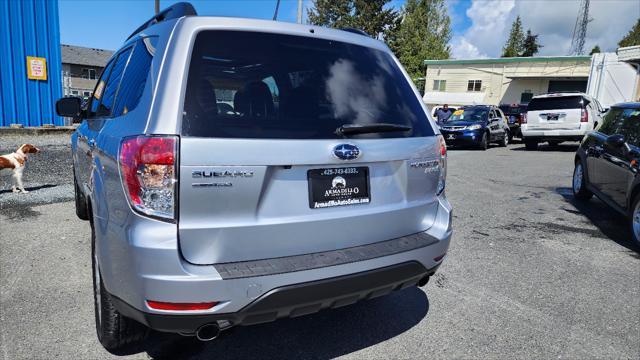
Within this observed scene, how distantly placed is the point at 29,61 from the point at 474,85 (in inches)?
1432

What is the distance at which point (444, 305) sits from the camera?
137 inches

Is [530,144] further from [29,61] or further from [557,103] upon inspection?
[29,61]

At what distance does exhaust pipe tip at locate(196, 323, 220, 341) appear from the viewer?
2040 millimetres

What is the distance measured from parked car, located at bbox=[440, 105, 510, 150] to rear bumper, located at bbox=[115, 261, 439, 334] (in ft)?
46.9

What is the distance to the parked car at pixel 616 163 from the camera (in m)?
5.17

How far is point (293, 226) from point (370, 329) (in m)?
1.31

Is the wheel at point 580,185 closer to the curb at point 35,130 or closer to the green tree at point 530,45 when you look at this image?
the curb at point 35,130

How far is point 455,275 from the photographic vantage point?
4.07 metres

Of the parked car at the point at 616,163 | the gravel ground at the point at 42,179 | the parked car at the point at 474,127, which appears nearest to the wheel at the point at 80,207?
the gravel ground at the point at 42,179

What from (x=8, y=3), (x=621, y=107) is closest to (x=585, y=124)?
(x=621, y=107)

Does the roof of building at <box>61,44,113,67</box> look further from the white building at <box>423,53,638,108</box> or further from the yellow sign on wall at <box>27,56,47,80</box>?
the yellow sign on wall at <box>27,56,47,80</box>

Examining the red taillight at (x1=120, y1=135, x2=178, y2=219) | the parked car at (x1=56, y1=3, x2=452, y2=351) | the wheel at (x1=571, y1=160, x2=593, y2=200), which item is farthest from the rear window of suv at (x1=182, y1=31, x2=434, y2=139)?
the wheel at (x1=571, y1=160, x2=593, y2=200)

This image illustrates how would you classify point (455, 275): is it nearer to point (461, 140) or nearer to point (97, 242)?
point (97, 242)

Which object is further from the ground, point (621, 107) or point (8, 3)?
point (8, 3)
